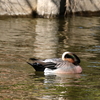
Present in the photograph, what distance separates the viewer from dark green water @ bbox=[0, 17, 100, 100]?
6.57m

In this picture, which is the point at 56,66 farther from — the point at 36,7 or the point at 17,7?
the point at 36,7

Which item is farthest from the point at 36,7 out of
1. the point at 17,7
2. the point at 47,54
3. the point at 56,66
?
the point at 56,66

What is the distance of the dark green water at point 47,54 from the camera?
6.57m

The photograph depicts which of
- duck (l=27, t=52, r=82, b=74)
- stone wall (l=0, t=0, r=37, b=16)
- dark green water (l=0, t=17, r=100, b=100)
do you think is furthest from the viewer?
stone wall (l=0, t=0, r=37, b=16)

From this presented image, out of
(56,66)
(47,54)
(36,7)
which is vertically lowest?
(36,7)

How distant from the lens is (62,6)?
1723 centimetres

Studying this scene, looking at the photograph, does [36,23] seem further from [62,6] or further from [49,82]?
[49,82]

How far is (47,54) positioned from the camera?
9.93m

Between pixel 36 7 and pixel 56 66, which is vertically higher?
pixel 56 66

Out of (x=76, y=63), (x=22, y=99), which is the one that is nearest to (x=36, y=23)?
(x=76, y=63)

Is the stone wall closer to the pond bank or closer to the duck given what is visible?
the pond bank

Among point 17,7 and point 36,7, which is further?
point 36,7

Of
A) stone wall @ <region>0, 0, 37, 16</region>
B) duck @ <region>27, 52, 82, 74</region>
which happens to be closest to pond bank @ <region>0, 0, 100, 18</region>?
stone wall @ <region>0, 0, 37, 16</region>

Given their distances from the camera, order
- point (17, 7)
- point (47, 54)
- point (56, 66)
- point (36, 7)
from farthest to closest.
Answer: point (36, 7) < point (17, 7) < point (47, 54) < point (56, 66)
